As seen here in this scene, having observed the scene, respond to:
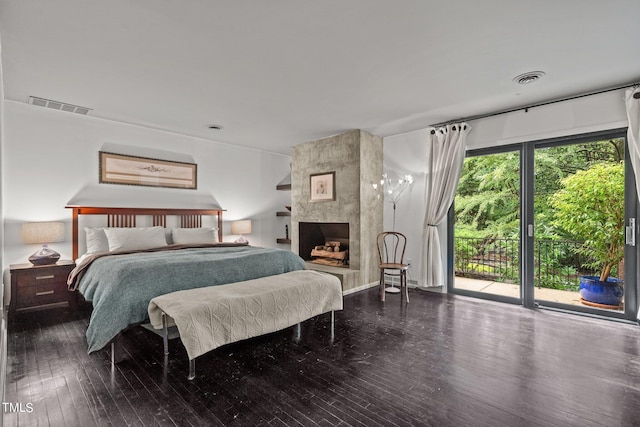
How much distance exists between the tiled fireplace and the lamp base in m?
3.41

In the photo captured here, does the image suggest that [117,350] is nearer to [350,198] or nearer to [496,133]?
[350,198]

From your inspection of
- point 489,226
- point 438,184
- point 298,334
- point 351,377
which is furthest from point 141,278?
point 489,226

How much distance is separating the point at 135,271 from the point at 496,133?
4534 mm

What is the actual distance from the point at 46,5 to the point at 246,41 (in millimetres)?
1297

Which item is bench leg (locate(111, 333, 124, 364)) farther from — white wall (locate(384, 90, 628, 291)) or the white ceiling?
white wall (locate(384, 90, 628, 291))

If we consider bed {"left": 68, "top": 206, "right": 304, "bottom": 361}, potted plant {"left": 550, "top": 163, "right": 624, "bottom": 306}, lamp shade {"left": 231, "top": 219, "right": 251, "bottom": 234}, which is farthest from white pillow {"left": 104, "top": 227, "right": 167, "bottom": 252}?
potted plant {"left": 550, "top": 163, "right": 624, "bottom": 306}

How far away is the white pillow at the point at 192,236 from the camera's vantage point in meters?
4.71

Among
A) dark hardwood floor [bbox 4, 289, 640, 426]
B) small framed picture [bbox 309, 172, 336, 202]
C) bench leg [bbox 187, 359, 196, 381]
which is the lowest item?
dark hardwood floor [bbox 4, 289, 640, 426]

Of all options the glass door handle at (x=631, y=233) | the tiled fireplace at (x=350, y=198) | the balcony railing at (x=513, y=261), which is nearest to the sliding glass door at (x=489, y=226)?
the balcony railing at (x=513, y=261)

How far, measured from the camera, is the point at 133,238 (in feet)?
13.8

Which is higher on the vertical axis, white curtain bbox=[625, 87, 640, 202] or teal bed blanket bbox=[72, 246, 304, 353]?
white curtain bbox=[625, 87, 640, 202]

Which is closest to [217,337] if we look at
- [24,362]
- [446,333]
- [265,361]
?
[265,361]

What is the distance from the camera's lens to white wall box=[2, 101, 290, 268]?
12.7 ft

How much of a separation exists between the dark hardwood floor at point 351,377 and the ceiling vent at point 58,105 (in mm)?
2521
